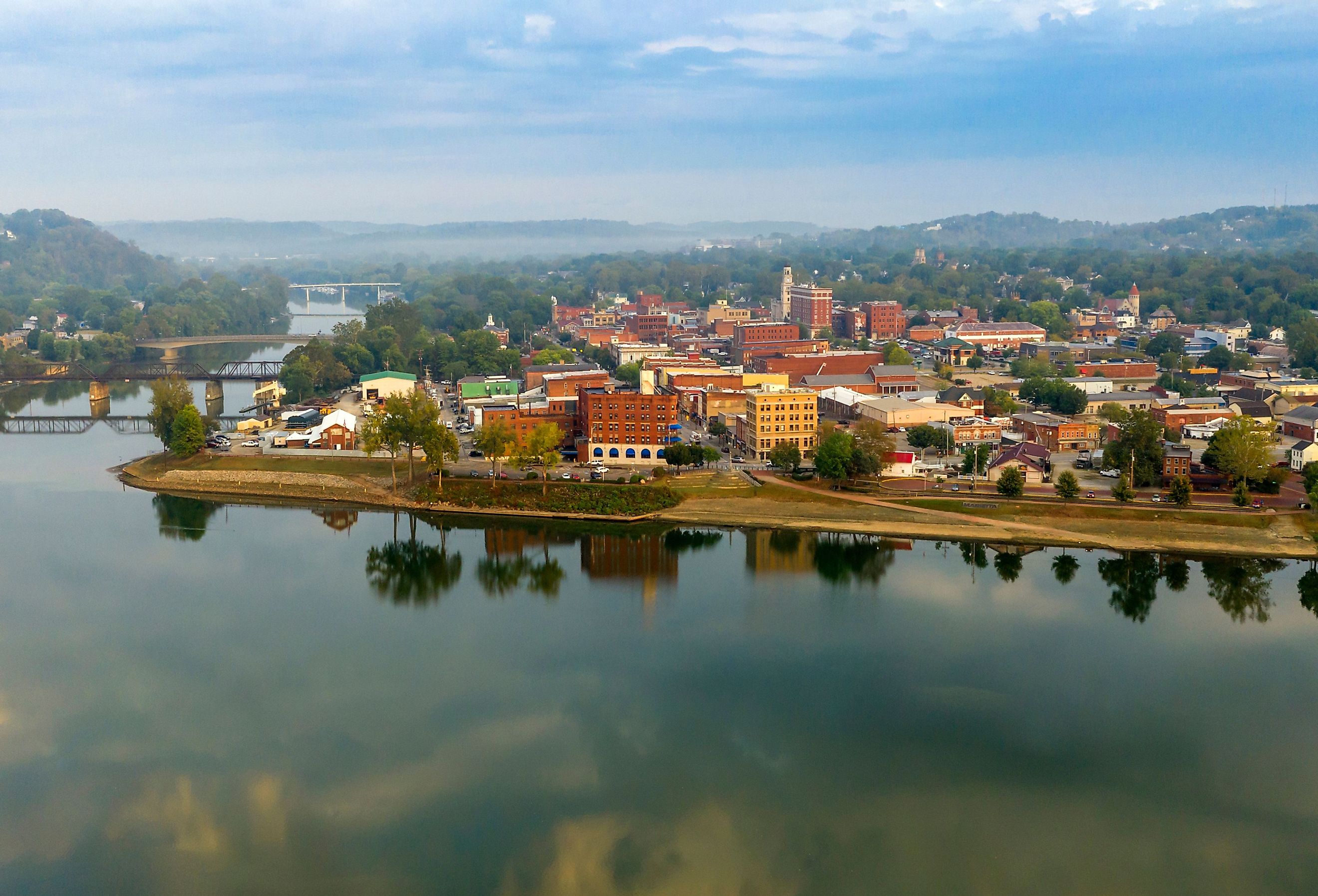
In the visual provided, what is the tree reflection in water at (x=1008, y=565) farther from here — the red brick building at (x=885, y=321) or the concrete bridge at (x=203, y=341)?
the concrete bridge at (x=203, y=341)

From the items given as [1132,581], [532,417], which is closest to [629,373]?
[532,417]

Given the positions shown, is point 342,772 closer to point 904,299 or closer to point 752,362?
point 752,362

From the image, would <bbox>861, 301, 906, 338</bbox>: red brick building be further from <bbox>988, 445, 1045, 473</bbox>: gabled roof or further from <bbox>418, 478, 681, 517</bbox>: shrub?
<bbox>418, 478, 681, 517</bbox>: shrub

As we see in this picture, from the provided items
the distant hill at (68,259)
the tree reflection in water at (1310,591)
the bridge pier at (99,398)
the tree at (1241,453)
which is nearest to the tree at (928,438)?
the tree at (1241,453)

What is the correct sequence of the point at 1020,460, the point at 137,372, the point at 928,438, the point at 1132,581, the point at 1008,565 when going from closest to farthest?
1. the point at 1132,581
2. the point at 1008,565
3. the point at 1020,460
4. the point at 928,438
5. the point at 137,372

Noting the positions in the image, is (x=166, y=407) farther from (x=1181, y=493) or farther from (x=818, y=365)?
(x=1181, y=493)
